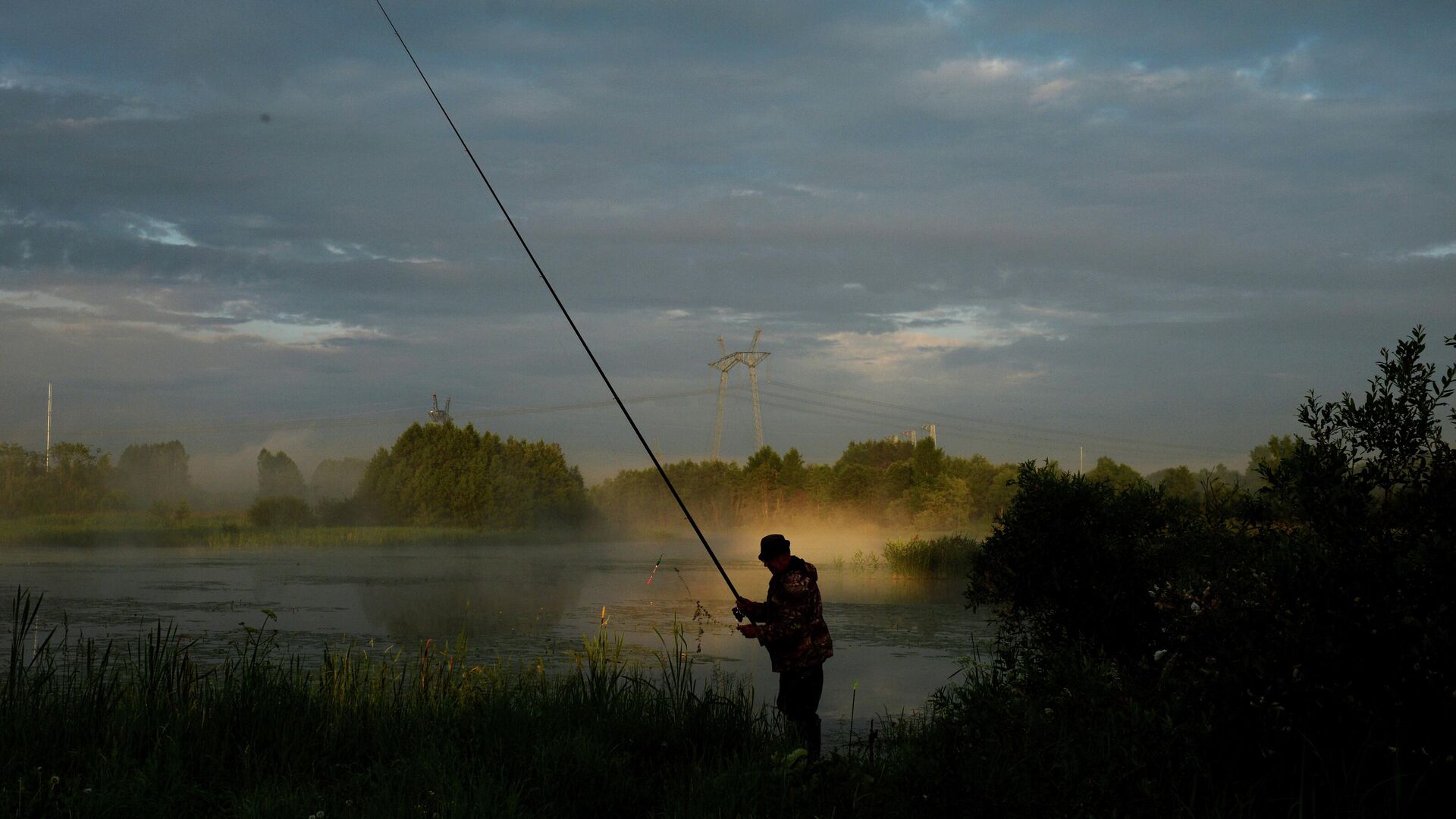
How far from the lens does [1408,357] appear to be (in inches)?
192

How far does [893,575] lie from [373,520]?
41205 mm

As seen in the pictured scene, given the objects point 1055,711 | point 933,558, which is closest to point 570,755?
point 1055,711

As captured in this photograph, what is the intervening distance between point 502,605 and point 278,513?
1390 inches

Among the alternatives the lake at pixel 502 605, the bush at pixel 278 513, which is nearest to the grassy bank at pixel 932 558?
the lake at pixel 502 605

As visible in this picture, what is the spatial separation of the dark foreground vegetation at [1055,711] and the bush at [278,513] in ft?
157

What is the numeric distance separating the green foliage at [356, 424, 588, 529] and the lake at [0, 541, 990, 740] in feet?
68.4

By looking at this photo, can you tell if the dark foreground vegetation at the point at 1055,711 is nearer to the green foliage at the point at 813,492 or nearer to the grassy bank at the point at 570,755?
the grassy bank at the point at 570,755

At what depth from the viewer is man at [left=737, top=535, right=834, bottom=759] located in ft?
24.7

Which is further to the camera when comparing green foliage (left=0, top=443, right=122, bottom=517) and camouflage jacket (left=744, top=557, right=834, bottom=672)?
green foliage (left=0, top=443, right=122, bottom=517)

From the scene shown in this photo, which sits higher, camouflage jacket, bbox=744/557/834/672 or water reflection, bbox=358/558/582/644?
camouflage jacket, bbox=744/557/834/672

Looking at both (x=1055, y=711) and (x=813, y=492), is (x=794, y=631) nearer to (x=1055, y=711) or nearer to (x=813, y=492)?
(x=1055, y=711)

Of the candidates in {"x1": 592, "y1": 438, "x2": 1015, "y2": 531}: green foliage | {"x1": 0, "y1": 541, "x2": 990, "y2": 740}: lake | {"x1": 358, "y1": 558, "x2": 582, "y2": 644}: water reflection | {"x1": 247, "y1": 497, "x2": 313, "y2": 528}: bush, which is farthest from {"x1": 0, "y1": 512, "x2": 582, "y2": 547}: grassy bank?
{"x1": 592, "y1": 438, "x2": 1015, "y2": 531}: green foliage

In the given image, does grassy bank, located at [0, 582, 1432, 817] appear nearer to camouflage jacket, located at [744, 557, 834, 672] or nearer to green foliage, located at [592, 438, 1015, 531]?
camouflage jacket, located at [744, 557, 834, 672]

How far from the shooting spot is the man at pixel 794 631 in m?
7.54
